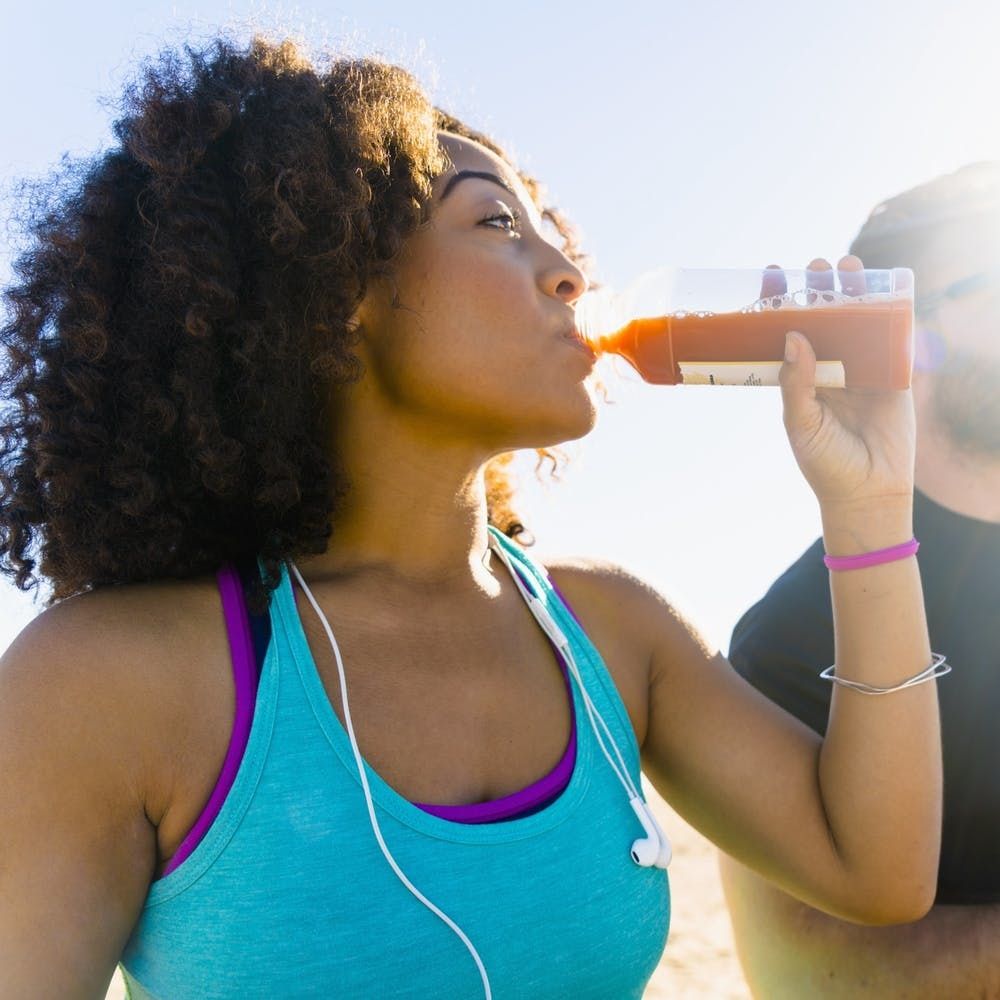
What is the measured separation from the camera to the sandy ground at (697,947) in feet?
22.7

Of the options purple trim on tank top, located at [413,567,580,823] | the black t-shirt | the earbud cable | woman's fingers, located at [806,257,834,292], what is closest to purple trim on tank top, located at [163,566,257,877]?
the earbud cable

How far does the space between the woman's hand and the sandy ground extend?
4.80 metres

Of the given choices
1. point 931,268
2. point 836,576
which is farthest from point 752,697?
point 931,268

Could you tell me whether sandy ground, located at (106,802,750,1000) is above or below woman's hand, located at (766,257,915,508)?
below

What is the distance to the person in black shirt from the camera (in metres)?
2.39

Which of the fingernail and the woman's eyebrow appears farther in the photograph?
the woman's eyebrow

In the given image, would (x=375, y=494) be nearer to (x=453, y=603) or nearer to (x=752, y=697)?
(x=453, y=603)

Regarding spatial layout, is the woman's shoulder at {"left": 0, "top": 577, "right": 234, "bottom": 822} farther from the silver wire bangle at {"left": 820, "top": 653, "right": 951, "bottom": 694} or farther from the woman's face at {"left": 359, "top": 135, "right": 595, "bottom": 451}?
the silver wire bangle at {"left": 820, "top": 653, "right": 951, "bottom": 694}

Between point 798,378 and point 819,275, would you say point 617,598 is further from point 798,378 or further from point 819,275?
point 819,275

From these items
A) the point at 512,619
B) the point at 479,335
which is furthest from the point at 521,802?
the point at 479,335

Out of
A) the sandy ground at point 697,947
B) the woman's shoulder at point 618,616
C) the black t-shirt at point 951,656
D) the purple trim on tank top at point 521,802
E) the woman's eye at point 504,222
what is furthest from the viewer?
the sandy ground at point 697,947

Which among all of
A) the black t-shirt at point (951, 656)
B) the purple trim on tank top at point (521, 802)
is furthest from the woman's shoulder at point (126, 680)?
the black t-shirt at point (951, 656)

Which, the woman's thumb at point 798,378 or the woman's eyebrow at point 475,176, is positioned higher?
the woman's eyebrow at point 475,176

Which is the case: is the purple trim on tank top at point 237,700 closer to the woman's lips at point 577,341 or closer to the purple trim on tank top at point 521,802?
the purple trim on tank top at point 521,802
